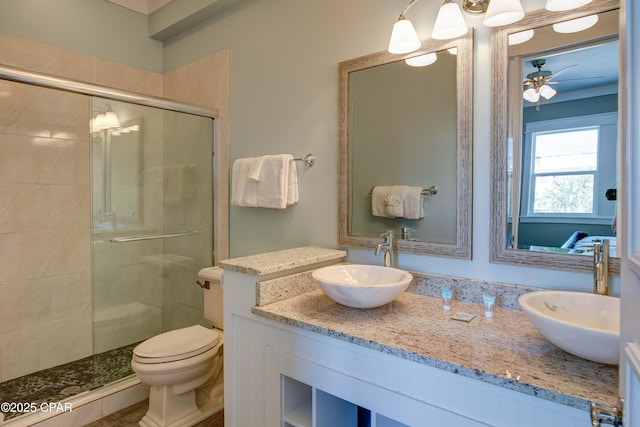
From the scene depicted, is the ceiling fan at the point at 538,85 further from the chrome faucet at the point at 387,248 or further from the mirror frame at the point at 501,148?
the chrome faucet at the point at 387,248

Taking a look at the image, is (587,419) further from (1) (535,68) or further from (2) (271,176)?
(2) (271,176)

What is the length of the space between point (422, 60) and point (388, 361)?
124 cm

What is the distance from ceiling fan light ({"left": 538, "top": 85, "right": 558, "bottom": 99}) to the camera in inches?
50.6

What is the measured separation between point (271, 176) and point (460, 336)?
1.27m

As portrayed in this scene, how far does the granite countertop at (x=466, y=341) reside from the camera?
83 centimetres

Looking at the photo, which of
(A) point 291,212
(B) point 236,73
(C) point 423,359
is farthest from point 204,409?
(B) point 236,73

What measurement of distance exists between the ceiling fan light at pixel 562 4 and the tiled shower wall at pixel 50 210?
1.83 m

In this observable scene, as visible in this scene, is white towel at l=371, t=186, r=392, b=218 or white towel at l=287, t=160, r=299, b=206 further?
white towel at l=287, t=160, r=299, b=206

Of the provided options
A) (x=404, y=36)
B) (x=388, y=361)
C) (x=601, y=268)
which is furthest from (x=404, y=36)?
(x=388, y=361)

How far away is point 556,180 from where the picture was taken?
1278mm

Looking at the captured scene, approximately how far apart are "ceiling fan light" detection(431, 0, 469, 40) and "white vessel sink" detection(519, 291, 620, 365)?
1.02 m

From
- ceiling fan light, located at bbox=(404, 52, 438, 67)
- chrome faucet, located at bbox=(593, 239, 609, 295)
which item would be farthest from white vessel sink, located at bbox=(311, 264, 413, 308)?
ceiling fan light, located at bbox=(404, 52, 438, 67)

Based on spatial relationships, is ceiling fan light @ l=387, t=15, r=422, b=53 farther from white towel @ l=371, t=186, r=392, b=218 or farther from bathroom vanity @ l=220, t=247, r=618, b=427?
bathroom vanity @ l=220, t=247, r=618, b=427

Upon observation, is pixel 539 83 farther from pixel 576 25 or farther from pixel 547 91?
pixel 576 25
